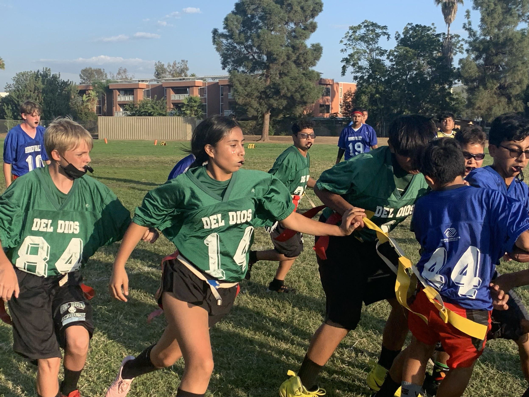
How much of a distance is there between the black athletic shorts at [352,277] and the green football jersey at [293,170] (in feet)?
8.93

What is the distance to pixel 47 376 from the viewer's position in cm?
332

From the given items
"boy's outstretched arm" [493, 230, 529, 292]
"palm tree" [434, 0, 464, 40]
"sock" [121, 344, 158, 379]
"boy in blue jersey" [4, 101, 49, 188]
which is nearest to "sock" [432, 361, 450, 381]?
"boy's outstretched arm" [493, 230, 529, 292]

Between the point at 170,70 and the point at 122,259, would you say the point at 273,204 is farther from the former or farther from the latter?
the point at 170,70

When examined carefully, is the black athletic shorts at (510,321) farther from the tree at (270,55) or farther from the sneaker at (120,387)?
the tree at (270,55)

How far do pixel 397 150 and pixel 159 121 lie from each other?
60.5 m

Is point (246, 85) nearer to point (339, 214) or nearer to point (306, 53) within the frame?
point (306, 53)

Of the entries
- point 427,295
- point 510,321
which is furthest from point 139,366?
point 510,321

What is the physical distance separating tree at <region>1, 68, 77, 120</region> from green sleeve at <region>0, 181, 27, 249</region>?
6924 cm

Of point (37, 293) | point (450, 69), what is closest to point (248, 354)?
point (37, 293)

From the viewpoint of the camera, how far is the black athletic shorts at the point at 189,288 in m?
3.18

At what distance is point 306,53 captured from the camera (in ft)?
203

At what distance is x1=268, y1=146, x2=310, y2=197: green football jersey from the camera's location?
21.5 feet

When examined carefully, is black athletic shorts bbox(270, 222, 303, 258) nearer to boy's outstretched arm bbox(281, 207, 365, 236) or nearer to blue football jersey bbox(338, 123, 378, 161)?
boy's outstretched arm bbox(281, 207, 365, 236)

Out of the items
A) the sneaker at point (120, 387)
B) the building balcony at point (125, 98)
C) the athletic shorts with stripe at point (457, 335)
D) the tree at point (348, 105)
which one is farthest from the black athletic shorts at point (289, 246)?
the building balcony at point (125, 98)
